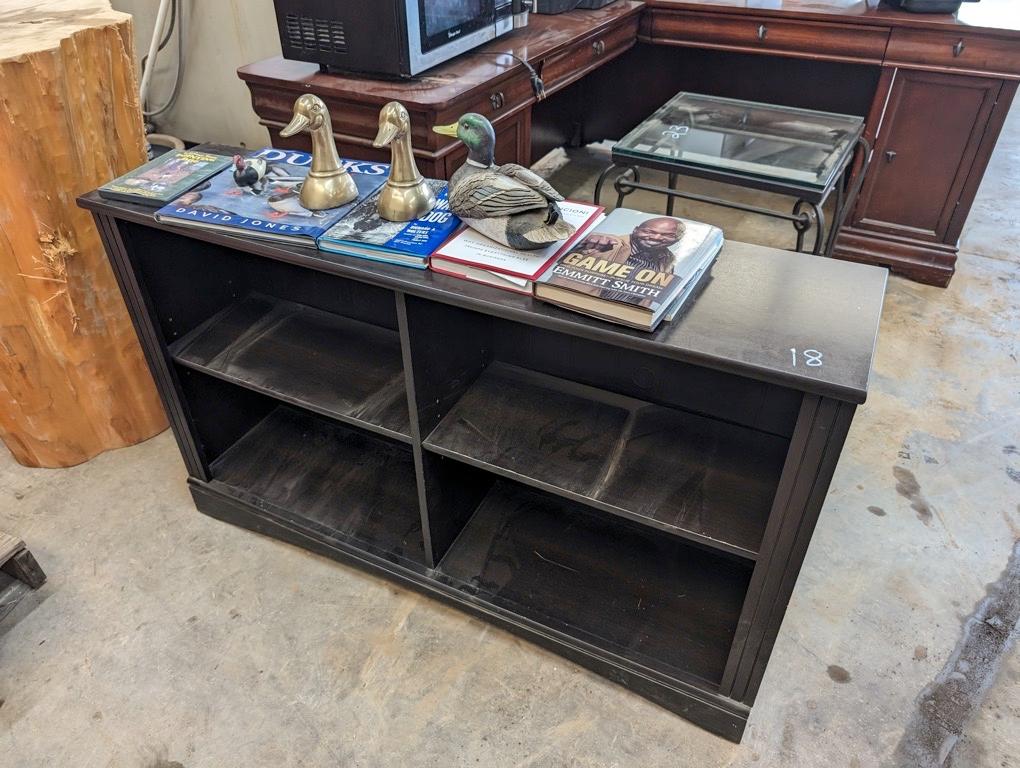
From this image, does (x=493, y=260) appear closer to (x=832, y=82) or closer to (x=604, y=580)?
(x=604, y=580)

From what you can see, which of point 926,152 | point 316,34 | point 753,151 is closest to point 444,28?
point 316,34

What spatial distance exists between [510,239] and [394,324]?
573 millimetres

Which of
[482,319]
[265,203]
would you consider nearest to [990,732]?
[482,319]

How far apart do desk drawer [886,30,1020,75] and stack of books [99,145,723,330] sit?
169cm

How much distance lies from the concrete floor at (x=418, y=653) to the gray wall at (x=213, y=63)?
176cm

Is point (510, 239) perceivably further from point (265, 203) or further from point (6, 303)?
point (6, 303)

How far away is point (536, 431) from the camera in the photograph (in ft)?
4.27

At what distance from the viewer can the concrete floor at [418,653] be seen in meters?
1.28

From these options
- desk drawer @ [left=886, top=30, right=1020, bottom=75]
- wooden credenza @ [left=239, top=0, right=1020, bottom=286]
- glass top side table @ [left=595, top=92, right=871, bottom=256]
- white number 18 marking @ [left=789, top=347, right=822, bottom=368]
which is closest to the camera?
white number 18 marking @ [left=789, top=347, right=822, bottom=368]

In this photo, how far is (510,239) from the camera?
42.0 inches

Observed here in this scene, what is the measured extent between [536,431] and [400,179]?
492 millimetres

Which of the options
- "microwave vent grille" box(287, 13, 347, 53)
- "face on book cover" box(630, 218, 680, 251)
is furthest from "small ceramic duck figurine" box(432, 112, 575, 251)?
"microwave vent grille" box(287, 13, 347, 53)

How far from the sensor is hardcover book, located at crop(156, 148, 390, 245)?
1.18 metres

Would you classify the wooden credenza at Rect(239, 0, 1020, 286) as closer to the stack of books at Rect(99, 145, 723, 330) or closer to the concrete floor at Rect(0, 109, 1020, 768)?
the stack of books at Rect(99, 145, 723, 330)
